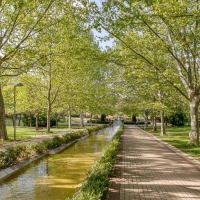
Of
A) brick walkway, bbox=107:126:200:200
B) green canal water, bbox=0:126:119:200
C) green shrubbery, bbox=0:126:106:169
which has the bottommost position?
green canal water, bbox=0:126:119:200

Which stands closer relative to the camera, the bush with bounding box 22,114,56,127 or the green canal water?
the green canal water

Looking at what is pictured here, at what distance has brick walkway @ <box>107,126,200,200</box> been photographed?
771 cm

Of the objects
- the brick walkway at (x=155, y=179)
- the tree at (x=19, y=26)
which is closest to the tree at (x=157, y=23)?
the tree at (x=19, y=26)

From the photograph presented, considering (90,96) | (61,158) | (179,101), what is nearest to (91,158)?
(61,158)

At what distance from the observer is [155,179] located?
377 inches

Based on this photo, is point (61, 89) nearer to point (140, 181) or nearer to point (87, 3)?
point (87, 3)

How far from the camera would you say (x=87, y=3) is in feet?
56.5

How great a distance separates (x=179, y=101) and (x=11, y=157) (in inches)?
953

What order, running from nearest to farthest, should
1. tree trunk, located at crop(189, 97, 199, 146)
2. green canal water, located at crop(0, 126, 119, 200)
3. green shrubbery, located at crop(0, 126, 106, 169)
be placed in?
1. green canal water, located at crop(0, 126, 119, 200)
2. green shrubbery, located at crop(0, 126, 106, 169)
3. tree trunk, located at crop(189, 97, 199, 146)

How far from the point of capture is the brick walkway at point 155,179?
771 centimetres

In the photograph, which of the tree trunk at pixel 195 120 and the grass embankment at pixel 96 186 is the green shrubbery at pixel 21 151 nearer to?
the grass embankment at pixel 96 186

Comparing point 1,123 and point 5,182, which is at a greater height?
point 1,123

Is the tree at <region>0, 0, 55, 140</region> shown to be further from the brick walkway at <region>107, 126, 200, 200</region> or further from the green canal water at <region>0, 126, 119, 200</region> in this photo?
the brick walkway at <region>107, 126, 200, 200</region>

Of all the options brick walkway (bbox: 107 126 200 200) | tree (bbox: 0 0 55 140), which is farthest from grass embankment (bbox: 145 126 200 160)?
tree (bbox: 0 0 55 140)
